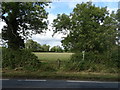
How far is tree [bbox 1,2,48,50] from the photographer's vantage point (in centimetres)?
1822

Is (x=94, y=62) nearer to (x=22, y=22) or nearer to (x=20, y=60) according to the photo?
(x=20, y=60)

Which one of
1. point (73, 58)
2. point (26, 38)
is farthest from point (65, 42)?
point (73, 58)

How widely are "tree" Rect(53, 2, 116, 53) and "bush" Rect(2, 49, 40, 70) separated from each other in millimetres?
14279

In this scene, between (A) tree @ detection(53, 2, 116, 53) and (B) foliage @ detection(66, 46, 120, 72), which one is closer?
(B) foliage @ detection(66, 46, 120, 72)

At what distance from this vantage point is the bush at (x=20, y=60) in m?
15.9

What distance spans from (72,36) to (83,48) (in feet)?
11.3

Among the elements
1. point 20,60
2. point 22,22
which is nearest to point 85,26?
point 22,22

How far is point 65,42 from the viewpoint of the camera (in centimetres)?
3216

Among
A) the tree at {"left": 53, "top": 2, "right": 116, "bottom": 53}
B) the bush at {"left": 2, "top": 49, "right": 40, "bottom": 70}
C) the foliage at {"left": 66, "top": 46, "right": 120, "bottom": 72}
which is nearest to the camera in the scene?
the bush at {"left": 2, "top": 49, "right": 40, "bottom": 70}

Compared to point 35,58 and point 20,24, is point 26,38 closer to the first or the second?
point 20,24

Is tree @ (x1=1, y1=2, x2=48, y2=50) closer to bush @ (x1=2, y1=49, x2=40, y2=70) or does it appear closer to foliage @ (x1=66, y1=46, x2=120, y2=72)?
bush @ (x1=2, y1=49, x2=40, y2=70)

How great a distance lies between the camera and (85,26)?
32281mm

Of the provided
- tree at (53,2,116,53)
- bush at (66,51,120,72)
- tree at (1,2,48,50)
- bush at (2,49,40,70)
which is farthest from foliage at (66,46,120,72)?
tree at (53,2,116,53)

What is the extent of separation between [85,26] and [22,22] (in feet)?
43.9
